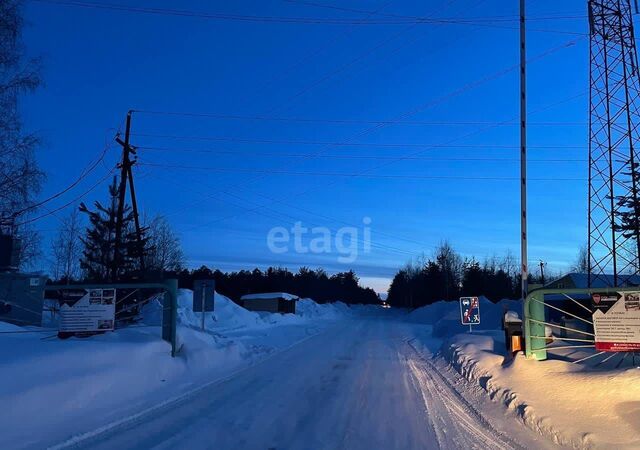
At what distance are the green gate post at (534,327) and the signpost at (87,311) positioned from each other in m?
8.65

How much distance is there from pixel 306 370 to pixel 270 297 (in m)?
50.8

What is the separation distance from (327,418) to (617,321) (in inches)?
201

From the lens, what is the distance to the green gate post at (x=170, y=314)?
12.2 m

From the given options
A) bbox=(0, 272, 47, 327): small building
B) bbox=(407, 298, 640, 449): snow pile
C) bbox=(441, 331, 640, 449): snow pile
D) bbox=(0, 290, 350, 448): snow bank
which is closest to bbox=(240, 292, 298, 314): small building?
bbox=(0, 272, 47, 327): small building

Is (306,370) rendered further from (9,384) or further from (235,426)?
(9,384)

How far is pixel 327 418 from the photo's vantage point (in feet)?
26.2

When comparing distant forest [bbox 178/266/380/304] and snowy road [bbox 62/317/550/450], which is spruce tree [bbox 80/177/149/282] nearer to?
snowy road [bbox 62/317/550/450]

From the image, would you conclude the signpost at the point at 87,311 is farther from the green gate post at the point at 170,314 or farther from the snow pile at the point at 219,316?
the snow pile at the point at 219,316

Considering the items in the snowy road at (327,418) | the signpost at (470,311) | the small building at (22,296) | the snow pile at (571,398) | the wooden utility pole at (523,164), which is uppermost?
the wooden utility pole at (523,164)

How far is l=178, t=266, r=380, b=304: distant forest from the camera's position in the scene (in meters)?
107

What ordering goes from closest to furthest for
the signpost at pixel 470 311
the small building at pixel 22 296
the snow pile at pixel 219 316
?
the small building at pixel 22 296 → the signpost at pixel 470 311 → the snow pile at pixel 219 316

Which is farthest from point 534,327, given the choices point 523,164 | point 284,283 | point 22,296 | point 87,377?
point 284,283

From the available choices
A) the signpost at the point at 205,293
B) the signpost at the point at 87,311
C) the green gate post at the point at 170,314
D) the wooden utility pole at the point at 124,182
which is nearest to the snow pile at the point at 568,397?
the green gate post at the point at 170,314

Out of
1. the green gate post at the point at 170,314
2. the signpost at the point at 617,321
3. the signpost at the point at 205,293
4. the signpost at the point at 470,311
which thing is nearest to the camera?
the signpost at the point at 617,321
